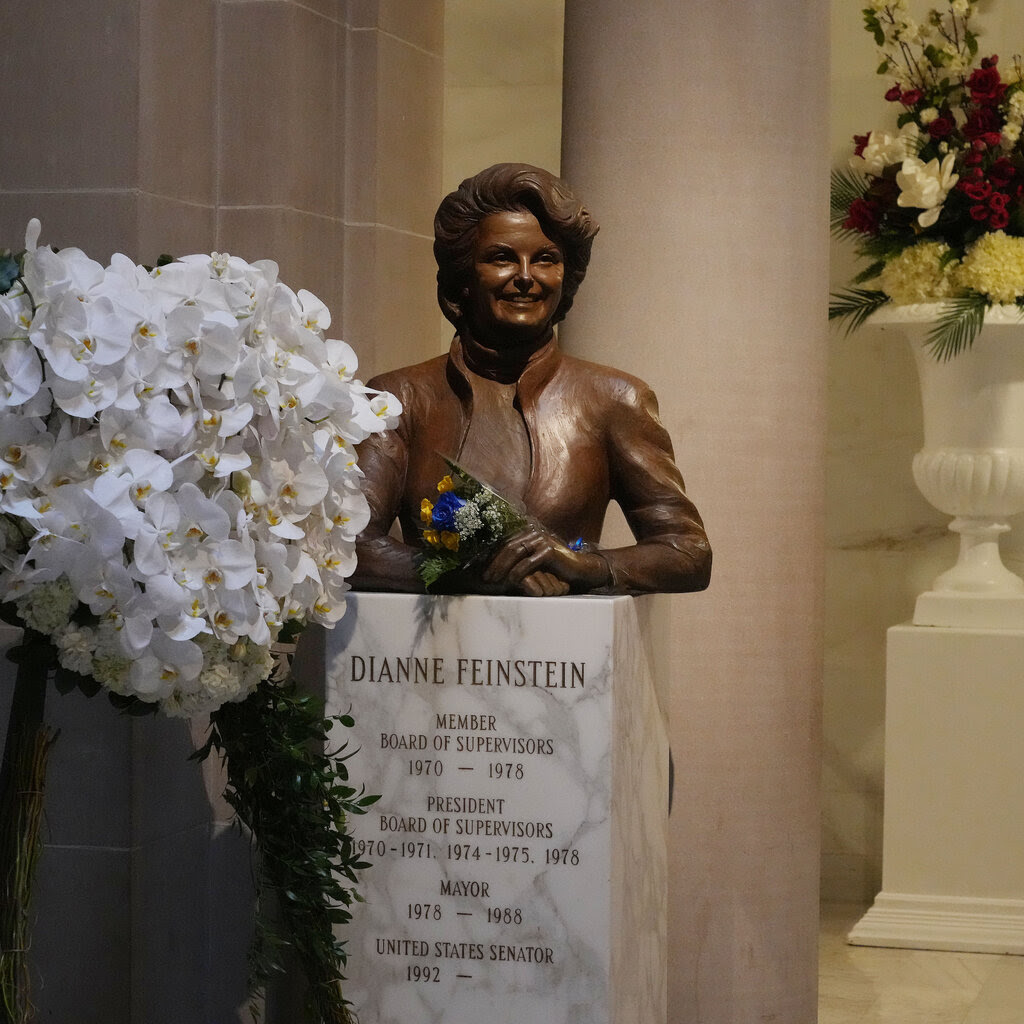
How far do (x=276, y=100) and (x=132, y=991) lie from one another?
2397 millimetres

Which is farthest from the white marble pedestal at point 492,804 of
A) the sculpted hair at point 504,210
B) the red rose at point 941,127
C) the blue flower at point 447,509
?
the red rose at point 941,127

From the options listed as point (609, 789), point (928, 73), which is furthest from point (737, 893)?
point (928, 73)

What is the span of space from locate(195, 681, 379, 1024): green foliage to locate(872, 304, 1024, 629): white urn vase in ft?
12.3

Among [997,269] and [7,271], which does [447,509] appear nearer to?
[7,271]

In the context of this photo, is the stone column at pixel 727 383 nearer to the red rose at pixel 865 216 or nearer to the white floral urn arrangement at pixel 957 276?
the white floral urn arrangement at pixel 957 276

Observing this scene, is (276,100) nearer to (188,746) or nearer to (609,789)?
Result: (188,746)

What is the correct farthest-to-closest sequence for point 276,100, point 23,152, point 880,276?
point 880,276 → point 276,100 → point 23,152

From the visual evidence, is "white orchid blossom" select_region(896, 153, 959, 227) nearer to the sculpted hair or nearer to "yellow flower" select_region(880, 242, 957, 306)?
"yellow flower" select_region(880, 242, 957, 306)

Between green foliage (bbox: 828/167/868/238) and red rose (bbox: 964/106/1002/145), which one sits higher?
red rose (bbox: 964/106/1002/145)

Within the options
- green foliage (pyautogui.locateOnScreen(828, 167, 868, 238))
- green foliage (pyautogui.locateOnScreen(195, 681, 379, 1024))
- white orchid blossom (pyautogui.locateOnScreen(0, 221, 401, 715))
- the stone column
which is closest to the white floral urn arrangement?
green foliage (pyautogui.locateOnScreen(828, 167, 868, 238))

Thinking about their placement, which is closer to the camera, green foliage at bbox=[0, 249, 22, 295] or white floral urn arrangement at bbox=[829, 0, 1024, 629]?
green foliage at bbox=[0, 249, 22, 295]

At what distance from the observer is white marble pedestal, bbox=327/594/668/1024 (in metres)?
3.65

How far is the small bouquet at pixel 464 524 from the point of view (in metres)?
3.63

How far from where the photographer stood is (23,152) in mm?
4492
